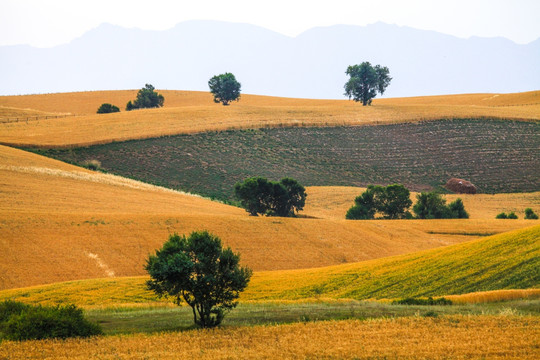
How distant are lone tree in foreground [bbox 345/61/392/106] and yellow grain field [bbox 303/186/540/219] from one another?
6267 cm

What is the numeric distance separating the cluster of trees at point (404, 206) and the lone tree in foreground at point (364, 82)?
235 feet

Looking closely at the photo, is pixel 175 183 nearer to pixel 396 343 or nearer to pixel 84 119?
pixel 84 119

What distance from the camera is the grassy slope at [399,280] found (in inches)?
1228

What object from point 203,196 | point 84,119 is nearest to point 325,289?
point 203,196

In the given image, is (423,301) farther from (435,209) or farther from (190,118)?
(190,118)

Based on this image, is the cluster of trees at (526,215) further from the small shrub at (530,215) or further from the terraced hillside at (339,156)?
the terraced hillside at (339,156)

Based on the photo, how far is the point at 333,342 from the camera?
2019 cm

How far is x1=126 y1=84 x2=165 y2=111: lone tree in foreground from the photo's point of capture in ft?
498

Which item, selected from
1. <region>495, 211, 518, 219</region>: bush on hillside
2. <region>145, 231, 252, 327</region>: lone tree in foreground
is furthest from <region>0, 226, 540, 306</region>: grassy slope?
<region>495, 211, 518, 219</region>: bush on hillside

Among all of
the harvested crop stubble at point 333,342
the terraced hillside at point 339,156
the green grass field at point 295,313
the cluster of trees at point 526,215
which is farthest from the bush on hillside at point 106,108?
the harvested crop stubble at point 333,342

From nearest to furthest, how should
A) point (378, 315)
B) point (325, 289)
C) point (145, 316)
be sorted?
point (378, 315), point (145, 316), point (325, 289)

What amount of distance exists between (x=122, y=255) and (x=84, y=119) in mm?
73535

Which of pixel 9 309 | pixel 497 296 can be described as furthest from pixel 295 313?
pixel 9 309

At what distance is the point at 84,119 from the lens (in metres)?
116
